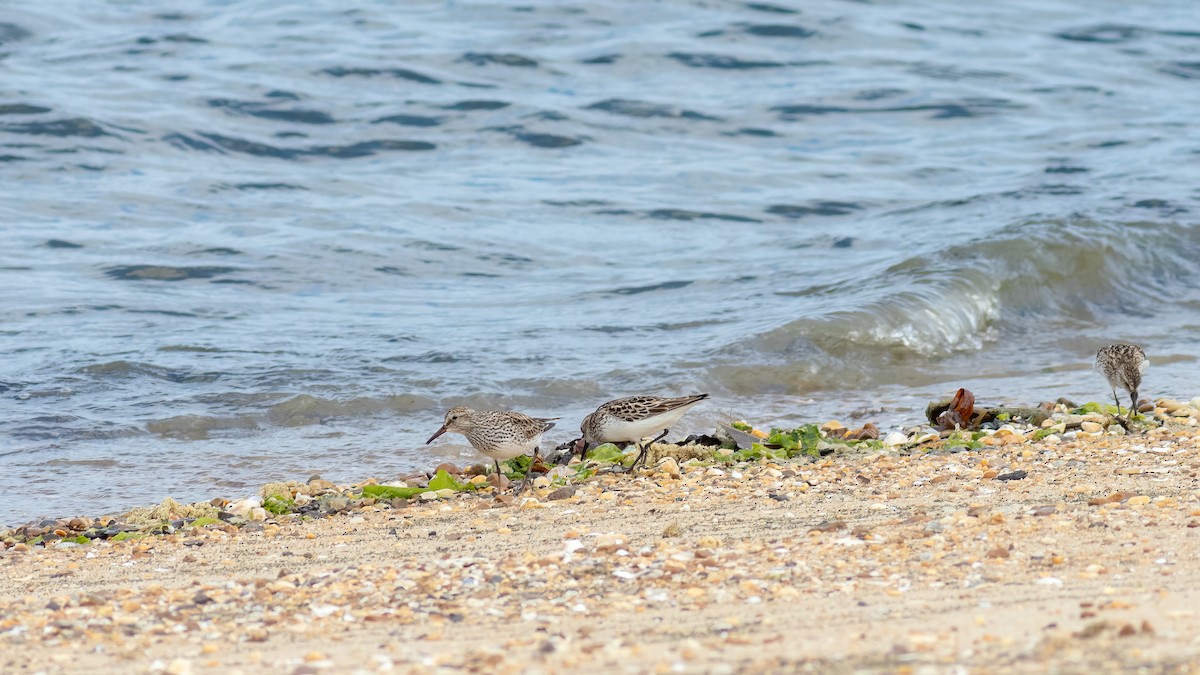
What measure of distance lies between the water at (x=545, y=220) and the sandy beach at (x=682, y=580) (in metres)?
2.21

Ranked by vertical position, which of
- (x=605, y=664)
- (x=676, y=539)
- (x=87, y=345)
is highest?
(x=605, y=664)

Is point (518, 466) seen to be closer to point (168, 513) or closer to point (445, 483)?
point (445, 483)

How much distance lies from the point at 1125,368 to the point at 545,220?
933 cm

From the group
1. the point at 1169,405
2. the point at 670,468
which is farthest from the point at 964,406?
the point at 670,468

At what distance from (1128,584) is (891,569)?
831 mm

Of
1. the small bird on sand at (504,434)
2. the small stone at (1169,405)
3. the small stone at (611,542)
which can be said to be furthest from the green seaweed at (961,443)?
the small stone at (611,542)

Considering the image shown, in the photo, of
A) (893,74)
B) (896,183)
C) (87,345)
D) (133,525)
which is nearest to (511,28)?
(893,74)

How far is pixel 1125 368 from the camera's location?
853 centimetres

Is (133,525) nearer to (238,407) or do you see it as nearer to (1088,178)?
(238,407)

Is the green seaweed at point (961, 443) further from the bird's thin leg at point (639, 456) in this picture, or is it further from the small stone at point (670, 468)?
the bird's thin leg at point (639, 456)

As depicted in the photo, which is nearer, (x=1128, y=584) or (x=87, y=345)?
(x=1128, y=584)

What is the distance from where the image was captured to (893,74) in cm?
2406

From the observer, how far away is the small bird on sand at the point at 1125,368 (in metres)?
8.49

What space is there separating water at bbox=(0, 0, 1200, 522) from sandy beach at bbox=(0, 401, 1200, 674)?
7.26 feet
